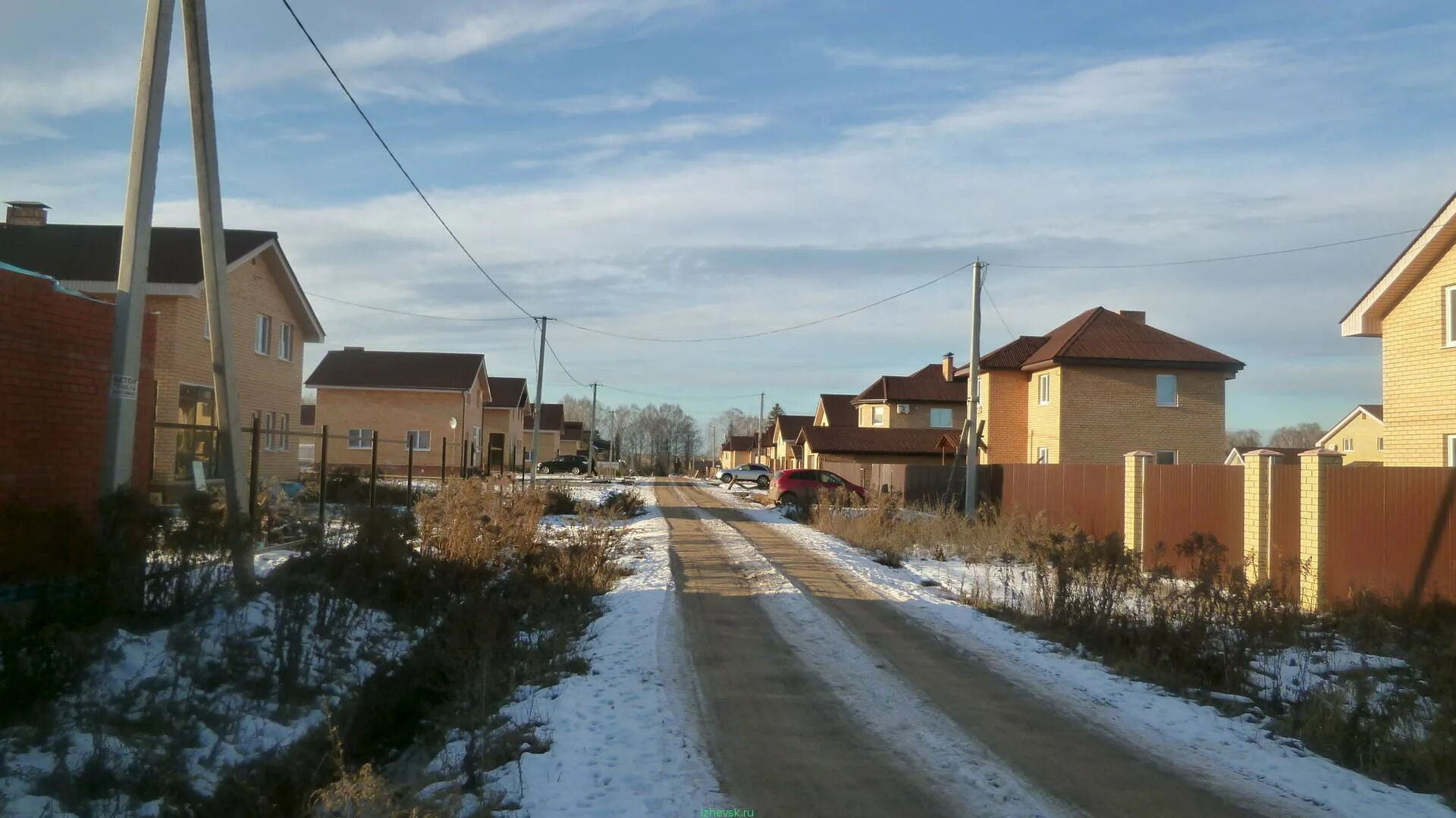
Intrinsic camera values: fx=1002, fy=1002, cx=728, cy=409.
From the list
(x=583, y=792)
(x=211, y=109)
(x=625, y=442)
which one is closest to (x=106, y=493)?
(x=211, y=109)

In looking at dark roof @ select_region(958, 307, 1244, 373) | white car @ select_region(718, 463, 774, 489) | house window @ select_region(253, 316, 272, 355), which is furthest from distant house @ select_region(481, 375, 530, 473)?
dark roof @ select_region(958, 307, 1244, 373)

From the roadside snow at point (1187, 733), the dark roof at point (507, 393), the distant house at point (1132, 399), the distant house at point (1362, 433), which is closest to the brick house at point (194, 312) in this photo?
the roadside snow at point (1187, 733)

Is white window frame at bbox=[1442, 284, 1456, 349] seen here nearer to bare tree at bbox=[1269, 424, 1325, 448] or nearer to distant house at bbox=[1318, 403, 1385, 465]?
distant house at bbox=[1318, 403, 1385, 465]

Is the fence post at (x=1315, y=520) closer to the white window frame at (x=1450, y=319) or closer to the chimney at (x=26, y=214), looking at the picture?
the white window frame at (x=1450, y=319)

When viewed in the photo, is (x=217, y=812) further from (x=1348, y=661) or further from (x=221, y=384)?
(x=1348, y=661)

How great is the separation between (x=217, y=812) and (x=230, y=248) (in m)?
22.2

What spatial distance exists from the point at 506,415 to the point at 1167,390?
4061cm

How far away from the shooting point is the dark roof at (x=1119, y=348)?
3334 centimetres

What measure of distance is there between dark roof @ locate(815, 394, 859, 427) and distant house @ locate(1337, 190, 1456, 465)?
45.0m

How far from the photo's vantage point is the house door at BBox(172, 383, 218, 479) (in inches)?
730

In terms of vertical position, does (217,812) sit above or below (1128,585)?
below

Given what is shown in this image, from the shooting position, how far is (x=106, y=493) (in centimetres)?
877

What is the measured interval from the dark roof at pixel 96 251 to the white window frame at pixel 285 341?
10.9ft

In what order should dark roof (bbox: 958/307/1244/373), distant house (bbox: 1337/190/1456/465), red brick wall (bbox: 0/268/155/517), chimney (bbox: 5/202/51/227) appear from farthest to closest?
dark roof (bbox: 958/307/1244/373), chimney (bbox: 5/202/51/227), distant house (bbox: 1337/190/1456/465), red brick wall (bbox: 0/268/155/517)
